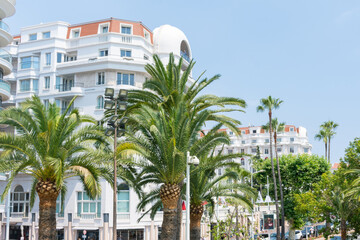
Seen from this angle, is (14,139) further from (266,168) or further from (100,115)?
(266,168)

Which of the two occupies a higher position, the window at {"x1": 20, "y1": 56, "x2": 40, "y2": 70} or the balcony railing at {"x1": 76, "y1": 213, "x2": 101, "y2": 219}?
the window at {"x1": 20, "y1": 56, "x2": 40, "y2": 70}

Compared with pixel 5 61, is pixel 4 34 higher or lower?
higher

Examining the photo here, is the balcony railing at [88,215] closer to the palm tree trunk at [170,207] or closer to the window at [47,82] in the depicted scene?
the window at [47,82]

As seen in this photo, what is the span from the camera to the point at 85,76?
48531mm

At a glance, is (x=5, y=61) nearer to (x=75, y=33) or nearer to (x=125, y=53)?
(x=125, y=53)

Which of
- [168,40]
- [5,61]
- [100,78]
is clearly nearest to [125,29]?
[168,40]

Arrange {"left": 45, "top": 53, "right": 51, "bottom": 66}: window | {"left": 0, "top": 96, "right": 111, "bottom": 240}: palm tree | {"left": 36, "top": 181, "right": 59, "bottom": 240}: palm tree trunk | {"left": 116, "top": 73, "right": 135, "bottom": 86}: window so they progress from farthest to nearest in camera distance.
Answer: {"left": 45, "top": 53, "right": 51, "bottom": 66}: window
{"left": 116, "top": 73, "right": 135, "bottom": 86}: window
{"left": 36, "top": 181, "right": 59, "bottom": 240}: palm tree trunk
{"left": 0, "top": 96, "right": 111, "bottom": 240}: palm tree

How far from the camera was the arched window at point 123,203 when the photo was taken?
44.2 meters

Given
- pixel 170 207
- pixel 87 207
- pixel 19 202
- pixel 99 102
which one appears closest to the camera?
pixel 170 207

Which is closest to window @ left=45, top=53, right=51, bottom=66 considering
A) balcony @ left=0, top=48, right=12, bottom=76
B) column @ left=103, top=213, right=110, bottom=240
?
balcony @ left=0, top=48, right=12, bottom=76

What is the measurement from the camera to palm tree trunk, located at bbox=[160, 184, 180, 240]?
2205 cm

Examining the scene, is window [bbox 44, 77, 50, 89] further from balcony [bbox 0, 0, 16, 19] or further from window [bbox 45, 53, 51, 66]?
balcony [bbox 0, 0, 16, 19]

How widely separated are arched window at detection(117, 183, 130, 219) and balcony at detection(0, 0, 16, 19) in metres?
19.1

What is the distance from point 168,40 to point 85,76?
34.1 ft
